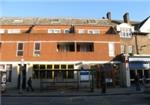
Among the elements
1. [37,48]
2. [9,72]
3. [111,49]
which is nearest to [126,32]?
[111,49]

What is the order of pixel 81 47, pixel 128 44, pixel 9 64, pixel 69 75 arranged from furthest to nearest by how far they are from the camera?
pixel 128 44 < pixel 81 47 < pixel 9 64 < pixel 69 75

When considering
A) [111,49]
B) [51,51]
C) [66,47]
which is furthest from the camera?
[66,47]

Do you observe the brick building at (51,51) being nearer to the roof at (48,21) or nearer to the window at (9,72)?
the window at (9,72)

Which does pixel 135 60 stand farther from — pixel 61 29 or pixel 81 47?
pixel 61 29

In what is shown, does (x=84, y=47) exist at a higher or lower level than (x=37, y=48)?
higher

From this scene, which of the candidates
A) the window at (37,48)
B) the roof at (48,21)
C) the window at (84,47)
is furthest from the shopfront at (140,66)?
the window at (37,48)

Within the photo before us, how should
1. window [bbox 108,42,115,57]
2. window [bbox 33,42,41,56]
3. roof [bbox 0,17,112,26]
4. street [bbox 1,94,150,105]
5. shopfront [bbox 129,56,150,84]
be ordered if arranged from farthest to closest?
roof [bbox 0,17,112,26], window [bbox 108,42,115,57], shopfront [bbox 129,56,150,84], window [bbox 33,42,41,56], street [bbox 1,94,150,105]

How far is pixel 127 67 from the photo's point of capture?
136 feet

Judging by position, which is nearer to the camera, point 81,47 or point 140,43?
point 81,47

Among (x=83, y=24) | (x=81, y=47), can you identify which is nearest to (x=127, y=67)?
(x=81, y=47)

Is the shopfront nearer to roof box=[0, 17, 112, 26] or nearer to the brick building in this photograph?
the brick building

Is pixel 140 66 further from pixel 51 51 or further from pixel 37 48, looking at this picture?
pixel 37 48

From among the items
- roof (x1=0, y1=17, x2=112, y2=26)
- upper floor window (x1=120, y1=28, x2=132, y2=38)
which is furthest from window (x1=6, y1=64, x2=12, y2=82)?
upper floor window (x1=120, y1=28, x2=132, y2=38)

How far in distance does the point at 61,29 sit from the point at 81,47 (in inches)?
250
